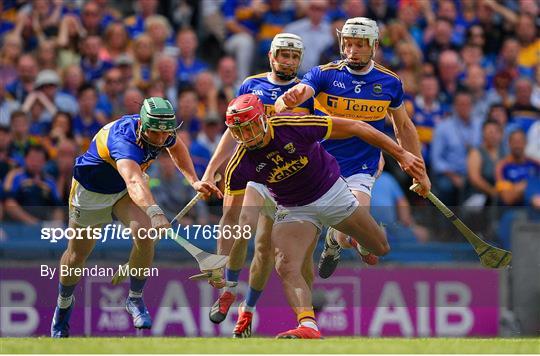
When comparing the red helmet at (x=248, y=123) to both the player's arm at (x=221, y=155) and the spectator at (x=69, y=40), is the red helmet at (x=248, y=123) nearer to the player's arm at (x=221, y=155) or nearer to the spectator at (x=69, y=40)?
the player's arm at (x=221, y=155)

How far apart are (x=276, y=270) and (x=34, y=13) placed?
756 centimetres

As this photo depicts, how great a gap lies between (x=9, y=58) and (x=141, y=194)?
663cm

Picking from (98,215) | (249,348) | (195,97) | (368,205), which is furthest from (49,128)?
(249,348)

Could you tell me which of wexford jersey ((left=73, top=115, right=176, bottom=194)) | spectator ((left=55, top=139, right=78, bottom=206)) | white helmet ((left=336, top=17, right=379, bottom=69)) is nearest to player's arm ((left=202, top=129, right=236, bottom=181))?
wexford jersey ((left=73, top=115, right=176, bottom=194))

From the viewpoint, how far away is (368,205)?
1370 cm

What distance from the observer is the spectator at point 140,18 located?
64.4 feet

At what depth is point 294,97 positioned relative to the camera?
512 inches

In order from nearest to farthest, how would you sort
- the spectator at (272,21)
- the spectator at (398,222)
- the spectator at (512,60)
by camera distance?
the spectator at (398,222)
the spectator at (272,21)
the spectator at (512,60)

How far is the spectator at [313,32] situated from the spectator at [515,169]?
2797 mm

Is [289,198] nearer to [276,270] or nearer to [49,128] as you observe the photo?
[276,270]

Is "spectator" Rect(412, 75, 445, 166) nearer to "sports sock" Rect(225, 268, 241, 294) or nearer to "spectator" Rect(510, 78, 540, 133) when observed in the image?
"spectator" Rect(510, 78, 540, 133)

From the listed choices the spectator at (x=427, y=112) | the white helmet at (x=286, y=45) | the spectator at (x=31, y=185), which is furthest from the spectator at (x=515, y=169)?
the spectator at (x=31, y=185)

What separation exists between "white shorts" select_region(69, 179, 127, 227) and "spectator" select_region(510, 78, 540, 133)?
7244 millimetres

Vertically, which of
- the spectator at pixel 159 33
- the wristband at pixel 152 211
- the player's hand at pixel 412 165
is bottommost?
the wristband at pixel 152 211
